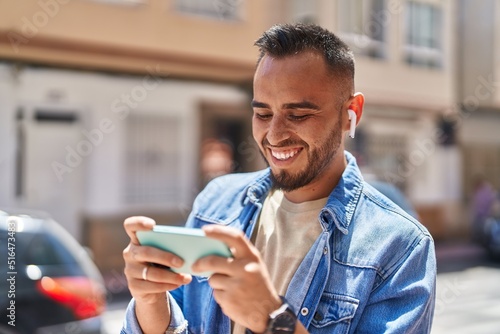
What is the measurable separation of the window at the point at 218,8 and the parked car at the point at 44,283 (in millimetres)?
6080

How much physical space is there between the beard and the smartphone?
1.10 ft

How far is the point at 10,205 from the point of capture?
8.47 m

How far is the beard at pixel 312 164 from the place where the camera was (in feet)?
4.35

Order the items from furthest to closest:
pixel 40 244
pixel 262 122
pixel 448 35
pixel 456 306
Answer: pixel 448 35 < pixel 456 306 < pixel 40 244 < pixel 262 122

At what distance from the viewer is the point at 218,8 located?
32.1ft

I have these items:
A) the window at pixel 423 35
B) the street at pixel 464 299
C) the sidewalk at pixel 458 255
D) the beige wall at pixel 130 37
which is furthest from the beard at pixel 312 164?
the window at pixel 423 35

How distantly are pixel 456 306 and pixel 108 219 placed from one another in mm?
5059

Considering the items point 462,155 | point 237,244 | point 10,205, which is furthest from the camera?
point 462,155

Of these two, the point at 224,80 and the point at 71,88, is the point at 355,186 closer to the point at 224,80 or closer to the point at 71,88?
the point at 71,88

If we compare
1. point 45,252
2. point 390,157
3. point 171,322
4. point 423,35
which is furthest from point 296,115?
point 390,157


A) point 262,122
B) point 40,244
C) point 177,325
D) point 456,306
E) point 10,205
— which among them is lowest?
point 456,306

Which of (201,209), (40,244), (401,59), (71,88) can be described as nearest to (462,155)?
→ (401,59)

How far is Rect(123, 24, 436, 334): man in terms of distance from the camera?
122 centimetres

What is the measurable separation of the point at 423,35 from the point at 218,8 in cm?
496
